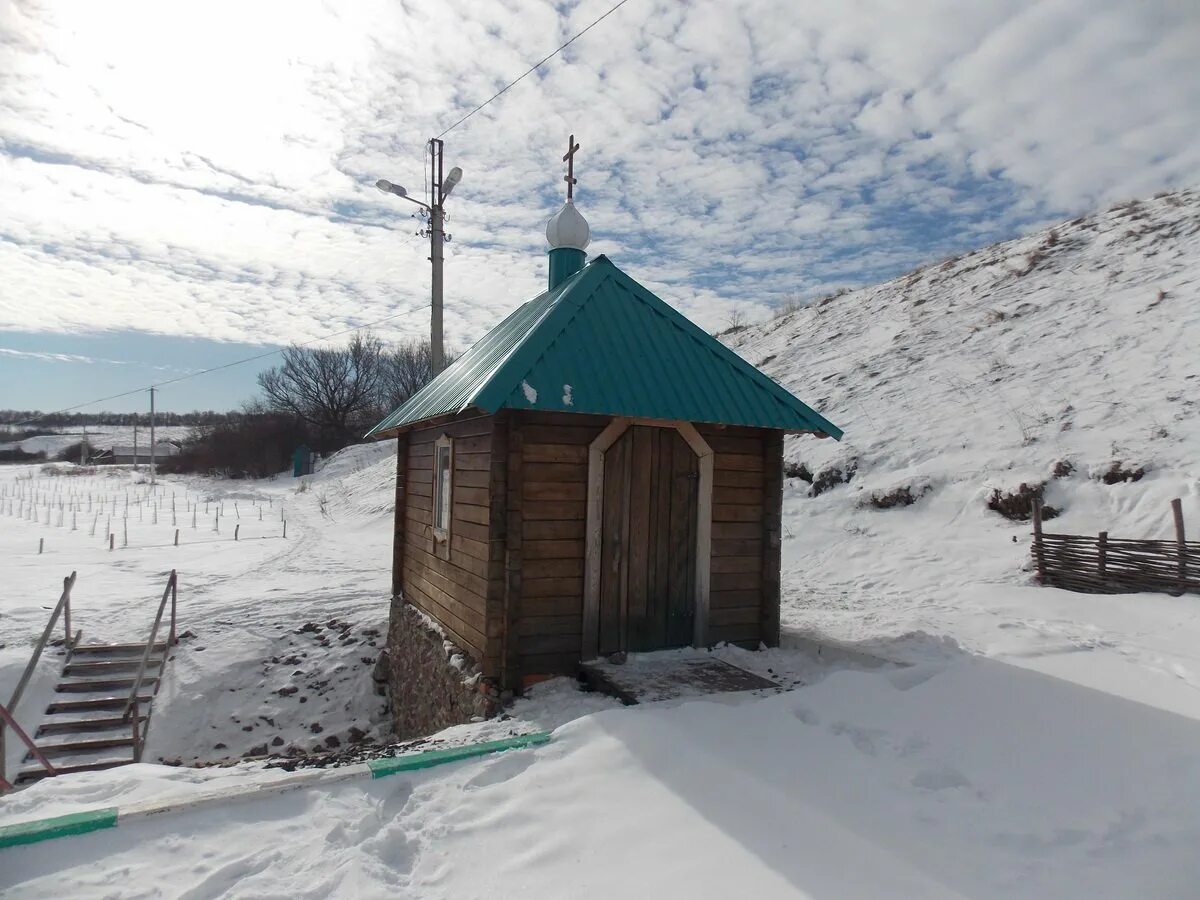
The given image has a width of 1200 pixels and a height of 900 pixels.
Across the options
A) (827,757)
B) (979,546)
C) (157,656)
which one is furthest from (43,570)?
(979,546)

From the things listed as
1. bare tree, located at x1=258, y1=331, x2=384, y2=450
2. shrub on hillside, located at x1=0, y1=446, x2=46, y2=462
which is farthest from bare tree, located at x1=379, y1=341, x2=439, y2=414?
shrub on hillside, located at x1=0, y1=446, x2=46, y2=462

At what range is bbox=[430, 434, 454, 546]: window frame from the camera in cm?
765

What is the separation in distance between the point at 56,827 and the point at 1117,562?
10785 millimetres

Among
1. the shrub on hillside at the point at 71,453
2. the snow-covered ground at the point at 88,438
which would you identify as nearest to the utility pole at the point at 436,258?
the snow-covered ground at the point at 88,438

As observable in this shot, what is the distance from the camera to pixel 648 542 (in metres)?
6.90

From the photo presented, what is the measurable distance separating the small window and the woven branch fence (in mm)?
8021

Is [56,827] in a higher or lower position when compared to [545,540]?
lower

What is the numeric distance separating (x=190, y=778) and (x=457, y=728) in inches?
73.9

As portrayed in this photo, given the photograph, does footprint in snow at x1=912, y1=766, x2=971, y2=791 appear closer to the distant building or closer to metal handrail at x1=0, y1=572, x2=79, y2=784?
metal handrail at x1=0, y1=572, x2=79, y2=784

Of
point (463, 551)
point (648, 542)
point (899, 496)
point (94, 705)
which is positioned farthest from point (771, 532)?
point (94, 705)

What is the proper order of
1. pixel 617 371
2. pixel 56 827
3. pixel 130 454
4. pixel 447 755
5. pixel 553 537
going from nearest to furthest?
pixel 56 827
pixel 447 755
pixel 617 371
pixel 553 537
pixel 130 454

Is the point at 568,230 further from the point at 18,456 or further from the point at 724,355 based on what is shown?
the point at 18,456

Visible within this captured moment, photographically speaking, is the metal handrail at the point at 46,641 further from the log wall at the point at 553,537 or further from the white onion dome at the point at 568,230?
the white onion dome at the point at 568,230

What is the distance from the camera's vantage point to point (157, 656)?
10.2 metres
